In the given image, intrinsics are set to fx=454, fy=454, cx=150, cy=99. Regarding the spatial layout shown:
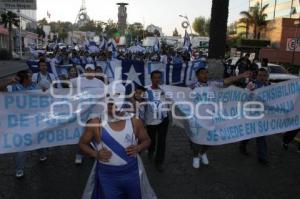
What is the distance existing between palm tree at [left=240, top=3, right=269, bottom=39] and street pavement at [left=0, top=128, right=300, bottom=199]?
205 ft

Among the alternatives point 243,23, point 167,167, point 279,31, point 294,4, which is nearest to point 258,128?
point 167,167

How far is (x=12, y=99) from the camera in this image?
6559 mm

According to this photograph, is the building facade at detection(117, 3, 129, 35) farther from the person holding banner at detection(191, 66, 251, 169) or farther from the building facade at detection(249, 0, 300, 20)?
the person holding banner at detection(191, 66, 251, 169)

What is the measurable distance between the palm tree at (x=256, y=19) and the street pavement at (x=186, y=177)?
2463 inches

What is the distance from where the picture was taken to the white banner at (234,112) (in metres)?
7.36

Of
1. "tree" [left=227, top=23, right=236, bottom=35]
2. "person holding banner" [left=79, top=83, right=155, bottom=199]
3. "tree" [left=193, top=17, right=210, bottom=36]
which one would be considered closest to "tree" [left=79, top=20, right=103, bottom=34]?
"tree" [left=193, top=17, right=210, bottom=36]

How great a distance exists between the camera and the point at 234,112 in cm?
762

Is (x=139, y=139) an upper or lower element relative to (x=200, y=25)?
lower

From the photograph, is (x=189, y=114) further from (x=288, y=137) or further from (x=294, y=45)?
(x=294, y=45)

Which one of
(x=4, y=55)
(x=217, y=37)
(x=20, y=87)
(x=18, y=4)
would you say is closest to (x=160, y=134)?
(x=20, y=87)

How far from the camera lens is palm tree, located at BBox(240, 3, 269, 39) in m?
68.9

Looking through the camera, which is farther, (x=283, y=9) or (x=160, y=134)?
(x=283, y=9)

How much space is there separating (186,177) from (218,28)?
559 cm

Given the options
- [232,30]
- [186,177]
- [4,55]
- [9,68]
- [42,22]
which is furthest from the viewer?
[42,22]
